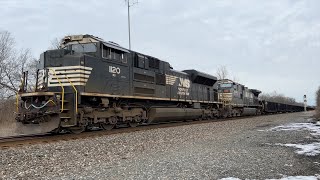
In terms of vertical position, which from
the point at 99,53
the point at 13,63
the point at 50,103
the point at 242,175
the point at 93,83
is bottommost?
the point at 242,175

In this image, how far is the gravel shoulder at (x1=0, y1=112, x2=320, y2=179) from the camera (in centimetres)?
568

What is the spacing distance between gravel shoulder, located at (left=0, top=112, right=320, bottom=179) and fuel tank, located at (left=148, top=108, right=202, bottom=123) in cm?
610

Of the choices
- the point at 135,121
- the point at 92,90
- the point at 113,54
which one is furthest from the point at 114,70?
the point at 135,121

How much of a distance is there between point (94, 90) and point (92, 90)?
0.40 ft

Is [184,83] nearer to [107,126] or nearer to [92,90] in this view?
[107,126]

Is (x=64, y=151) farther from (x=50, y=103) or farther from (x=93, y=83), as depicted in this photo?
(x=93, y=83)

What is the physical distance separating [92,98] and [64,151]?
4334 millimetres

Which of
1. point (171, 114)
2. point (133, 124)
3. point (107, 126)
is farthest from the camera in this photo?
point (171, 114)

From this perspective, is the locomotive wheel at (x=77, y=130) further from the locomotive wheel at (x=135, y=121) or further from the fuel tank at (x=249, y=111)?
the fuel tank at (x=249, y=111)

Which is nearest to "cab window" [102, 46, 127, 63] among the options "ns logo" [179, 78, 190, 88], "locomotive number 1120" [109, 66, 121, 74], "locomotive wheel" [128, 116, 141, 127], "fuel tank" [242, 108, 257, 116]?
"locomotive number 1120" [109, 66, 121, 74]

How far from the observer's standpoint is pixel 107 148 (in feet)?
27.9

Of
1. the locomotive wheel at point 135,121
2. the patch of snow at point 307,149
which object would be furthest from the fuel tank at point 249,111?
the patch of snow at point 307,149

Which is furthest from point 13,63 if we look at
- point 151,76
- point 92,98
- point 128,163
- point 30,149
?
point 128,163

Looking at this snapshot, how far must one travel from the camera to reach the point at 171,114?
17.5 meters
